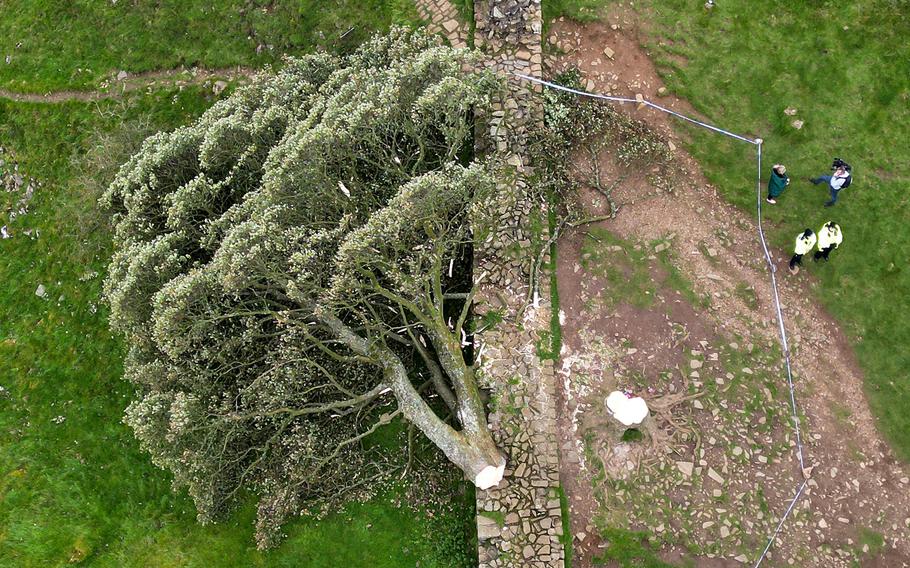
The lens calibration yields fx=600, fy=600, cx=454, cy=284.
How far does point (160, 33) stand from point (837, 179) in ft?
90.5

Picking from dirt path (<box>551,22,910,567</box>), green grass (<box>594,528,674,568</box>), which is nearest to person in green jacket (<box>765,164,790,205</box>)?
dirt path (<box>551,22,910,567</box>)

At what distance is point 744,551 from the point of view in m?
17.6

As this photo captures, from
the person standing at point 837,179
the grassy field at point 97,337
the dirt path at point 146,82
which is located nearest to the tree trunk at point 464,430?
the grassy field at point 97,337

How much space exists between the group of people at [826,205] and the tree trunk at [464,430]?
11.3 metres

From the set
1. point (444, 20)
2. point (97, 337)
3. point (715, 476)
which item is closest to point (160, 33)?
point (444, 20)

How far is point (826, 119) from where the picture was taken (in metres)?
20.7

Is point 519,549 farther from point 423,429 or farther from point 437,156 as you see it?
point 437,156

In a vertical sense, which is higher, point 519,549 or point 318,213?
point 318,213

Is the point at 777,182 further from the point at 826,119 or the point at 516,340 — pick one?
the point at 516,340

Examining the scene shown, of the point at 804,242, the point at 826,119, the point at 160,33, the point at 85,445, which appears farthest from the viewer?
the point at 160,33

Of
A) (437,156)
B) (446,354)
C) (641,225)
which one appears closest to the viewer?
(446,354)

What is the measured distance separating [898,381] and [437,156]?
16040 mm

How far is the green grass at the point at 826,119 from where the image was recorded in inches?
762

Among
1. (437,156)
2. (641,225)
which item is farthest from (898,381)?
(437,156)
